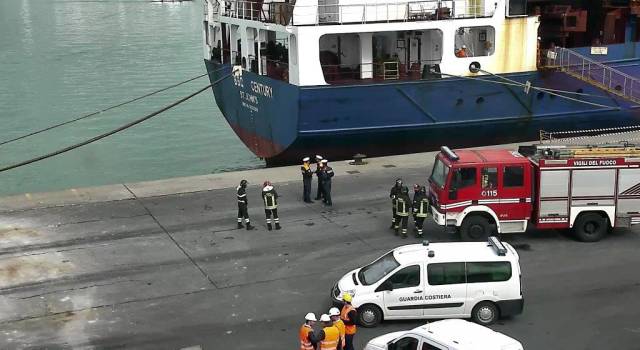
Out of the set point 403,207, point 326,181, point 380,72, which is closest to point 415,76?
point 380,72

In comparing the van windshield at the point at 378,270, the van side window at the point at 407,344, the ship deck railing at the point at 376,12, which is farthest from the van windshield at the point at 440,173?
the ship deck railing at the point at 376,12

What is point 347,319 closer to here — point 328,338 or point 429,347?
point 328,338

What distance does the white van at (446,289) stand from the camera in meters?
12.8

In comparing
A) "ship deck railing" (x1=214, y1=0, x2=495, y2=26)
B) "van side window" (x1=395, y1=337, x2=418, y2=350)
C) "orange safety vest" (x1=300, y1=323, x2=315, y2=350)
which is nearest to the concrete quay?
"orange safety vest" (x1=300, y1=323, x2=315, y2=350)

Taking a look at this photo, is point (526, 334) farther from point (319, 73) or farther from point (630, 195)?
point (319, 73)

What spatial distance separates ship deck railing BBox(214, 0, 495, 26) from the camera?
24812 mm

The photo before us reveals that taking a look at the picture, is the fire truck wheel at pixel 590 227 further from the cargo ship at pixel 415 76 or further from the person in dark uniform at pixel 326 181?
the cargo ship at pixel 415 76

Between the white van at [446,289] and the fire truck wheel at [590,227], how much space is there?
4565 mm

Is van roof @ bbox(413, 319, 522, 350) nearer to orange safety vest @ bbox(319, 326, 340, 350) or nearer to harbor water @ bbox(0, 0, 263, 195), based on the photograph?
orange safety vest @ bbox(319, 326, 340, 350)

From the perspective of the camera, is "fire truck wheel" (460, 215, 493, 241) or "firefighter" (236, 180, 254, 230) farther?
"firefighter" (236, 180, 254, 230)

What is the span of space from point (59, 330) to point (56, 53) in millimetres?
63497

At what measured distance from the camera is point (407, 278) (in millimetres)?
12906

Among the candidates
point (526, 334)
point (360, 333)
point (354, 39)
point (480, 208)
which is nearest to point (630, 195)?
point (480, 208)

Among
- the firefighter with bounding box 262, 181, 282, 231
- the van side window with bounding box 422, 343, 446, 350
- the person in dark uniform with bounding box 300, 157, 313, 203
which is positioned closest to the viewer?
the van side window with bounding box 422, 343, 446, 350
